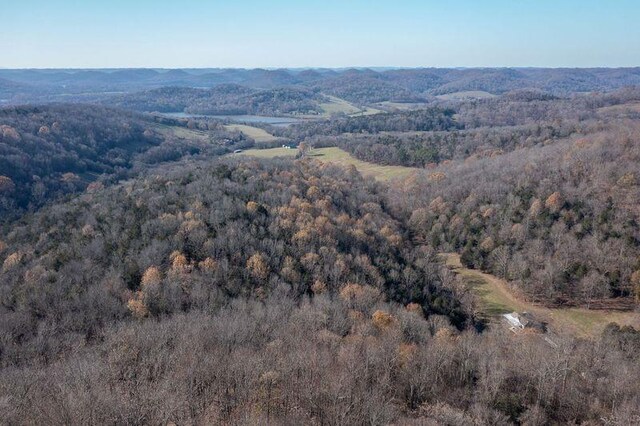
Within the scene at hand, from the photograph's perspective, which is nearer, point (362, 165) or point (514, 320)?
point (514, 320)

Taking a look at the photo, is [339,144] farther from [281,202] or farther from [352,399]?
[352,399]

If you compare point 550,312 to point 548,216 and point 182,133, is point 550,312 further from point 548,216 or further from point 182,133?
point 182,133

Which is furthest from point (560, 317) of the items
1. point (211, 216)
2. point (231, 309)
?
point (211, 216)

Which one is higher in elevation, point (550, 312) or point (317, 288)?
point (317, 288)

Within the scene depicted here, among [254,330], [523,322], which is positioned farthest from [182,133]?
[254,330]

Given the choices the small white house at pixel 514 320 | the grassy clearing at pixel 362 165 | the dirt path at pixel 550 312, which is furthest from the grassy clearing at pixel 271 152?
the small white house at pixel 514 320

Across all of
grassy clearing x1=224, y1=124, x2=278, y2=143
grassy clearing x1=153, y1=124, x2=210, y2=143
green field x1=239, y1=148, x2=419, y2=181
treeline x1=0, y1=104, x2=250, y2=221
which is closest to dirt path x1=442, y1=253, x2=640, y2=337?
green field x1=239, y1=148, x2=419, y2=181

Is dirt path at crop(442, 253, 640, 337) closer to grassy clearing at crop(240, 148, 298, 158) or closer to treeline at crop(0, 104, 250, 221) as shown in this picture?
grassy clearing at crop(240, 148, 298, 158)

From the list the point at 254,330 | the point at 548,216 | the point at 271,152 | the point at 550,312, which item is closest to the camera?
the point at 254,330
